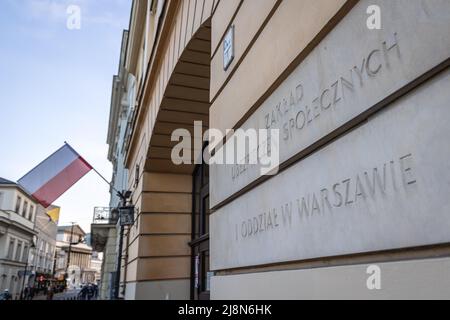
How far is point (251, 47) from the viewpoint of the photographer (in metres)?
3.22

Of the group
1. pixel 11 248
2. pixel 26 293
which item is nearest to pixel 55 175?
pixel 11 248

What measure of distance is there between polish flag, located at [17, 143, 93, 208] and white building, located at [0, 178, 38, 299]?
1595 inches

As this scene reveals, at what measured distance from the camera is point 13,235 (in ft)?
165

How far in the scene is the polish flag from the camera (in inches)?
330

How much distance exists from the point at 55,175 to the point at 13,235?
48449 mm

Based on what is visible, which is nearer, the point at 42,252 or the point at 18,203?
the point at 18,203

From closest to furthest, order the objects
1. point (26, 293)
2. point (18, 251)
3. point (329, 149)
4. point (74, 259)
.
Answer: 1. point (329, 149)
2. point (26, 293)
3. point (18, 251)
4. point (74, 259)

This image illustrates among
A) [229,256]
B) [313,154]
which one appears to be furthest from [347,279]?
[229,256]

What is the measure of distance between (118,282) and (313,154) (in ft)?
38.4

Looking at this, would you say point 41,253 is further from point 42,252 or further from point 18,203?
point 18,203
